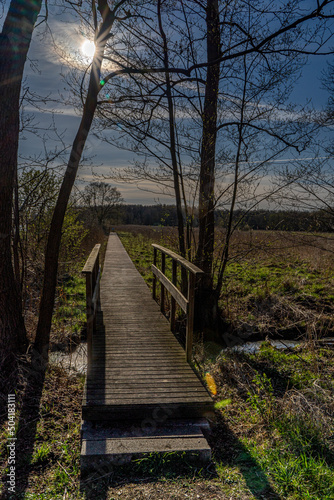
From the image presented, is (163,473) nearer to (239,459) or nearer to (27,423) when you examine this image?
(239,459)

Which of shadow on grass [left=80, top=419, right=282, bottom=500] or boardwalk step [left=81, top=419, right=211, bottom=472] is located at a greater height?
boardwalk step [left=81, top=419, right=211, bottom=472]

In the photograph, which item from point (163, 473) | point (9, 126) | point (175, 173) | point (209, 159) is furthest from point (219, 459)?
point (175, 173)

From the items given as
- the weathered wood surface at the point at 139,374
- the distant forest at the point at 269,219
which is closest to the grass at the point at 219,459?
the weathered wood surface at the point at 139,374

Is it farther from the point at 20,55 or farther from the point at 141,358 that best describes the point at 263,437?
the point at 20,55

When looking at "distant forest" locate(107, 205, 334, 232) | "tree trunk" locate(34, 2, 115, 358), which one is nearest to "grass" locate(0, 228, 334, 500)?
"tree trunk" locate(34, 2, 115, 358)

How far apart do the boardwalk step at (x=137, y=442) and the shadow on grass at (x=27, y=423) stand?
0.44m

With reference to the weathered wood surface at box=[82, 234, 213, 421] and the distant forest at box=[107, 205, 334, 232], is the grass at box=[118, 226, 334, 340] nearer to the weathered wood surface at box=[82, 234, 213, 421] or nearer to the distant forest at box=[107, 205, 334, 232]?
the distant forest at box=[107, 205, 334, 232]

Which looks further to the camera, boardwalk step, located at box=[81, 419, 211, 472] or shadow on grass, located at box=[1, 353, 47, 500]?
boardwalk step, located at box=[81, 419, 211, 472]

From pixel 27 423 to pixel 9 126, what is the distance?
302 centimetres

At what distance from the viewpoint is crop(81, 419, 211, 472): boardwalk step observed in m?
2.78

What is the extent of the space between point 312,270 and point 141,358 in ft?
29.7

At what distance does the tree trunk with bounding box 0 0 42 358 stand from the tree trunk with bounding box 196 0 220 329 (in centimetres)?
353

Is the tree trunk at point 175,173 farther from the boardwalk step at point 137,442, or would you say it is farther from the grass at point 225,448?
the boardwalk step at point 137,442

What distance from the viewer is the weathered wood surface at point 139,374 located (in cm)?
Result: 329
